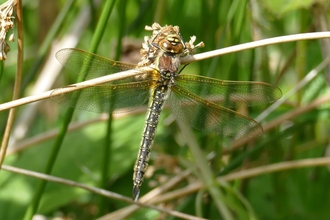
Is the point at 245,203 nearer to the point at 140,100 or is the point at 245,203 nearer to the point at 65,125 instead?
the point at 140,100


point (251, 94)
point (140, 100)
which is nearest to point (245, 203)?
point (251, 94)

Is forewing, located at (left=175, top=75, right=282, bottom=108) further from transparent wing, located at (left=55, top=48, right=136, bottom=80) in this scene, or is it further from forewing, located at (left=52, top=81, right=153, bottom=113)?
transparent wing, located at (left=55, top=48, right=136, bottom=80)

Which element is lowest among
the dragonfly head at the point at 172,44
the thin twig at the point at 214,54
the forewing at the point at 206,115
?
the thin twig at the point at 214,54

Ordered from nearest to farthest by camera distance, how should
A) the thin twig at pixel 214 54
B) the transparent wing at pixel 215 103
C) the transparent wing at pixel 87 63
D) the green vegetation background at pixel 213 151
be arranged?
the thin twig at pixel 214 54, the transparent wing at pixel 87 63, the transparent wing at pixel 215 103, the green vegetation background at pixel 213 151

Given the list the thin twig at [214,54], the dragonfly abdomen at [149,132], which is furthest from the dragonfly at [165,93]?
the thin twig at [214,54]

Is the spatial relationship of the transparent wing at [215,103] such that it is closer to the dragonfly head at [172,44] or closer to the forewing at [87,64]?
the dragonfly head at [172,44]

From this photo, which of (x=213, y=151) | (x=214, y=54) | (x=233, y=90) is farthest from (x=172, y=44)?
(x=213, y=151)

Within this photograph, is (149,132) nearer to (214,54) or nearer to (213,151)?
(213,151)
